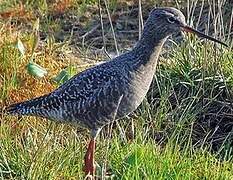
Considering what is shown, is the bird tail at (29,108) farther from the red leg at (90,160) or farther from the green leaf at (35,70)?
the green leaf at (35,70)

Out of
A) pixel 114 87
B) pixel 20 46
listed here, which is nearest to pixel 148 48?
pixel 114 87

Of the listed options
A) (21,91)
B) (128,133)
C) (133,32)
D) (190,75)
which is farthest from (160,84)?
(133,32)

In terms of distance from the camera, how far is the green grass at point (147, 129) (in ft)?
15.5

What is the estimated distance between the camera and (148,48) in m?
4.87

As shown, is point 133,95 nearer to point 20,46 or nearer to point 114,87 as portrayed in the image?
point 114,87

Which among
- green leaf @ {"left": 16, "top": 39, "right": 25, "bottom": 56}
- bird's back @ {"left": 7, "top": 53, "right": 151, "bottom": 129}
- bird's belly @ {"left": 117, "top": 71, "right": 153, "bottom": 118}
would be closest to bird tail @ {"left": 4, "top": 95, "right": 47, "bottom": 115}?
bird's back @ {"left": 7, "top": 53, "right": 151, "bottom": 129}

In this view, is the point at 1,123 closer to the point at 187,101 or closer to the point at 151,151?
the point at 151,151

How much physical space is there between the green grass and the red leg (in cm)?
5

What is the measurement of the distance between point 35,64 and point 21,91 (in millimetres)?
229

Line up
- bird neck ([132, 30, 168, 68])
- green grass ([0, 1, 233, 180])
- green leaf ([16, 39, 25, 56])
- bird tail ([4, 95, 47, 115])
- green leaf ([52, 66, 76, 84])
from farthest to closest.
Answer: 1. green leaf ([16, 39, 25, 56])
2. green leaf ([52, 66, 76, 84])
3. bird tail ([4, 95, 47, 115])
4. bird neck ([132, 30, 168, 68])
5. green grass ([0, 1, 233, 180])

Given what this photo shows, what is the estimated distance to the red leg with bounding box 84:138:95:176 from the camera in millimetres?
4809

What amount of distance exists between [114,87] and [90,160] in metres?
0.46

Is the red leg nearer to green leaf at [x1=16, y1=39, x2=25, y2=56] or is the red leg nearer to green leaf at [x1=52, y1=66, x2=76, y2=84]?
green leaf at [x1=52, y1=66, x2=76, y2=84]

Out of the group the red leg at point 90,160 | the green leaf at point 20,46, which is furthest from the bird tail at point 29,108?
the green leaf at point 20,46
